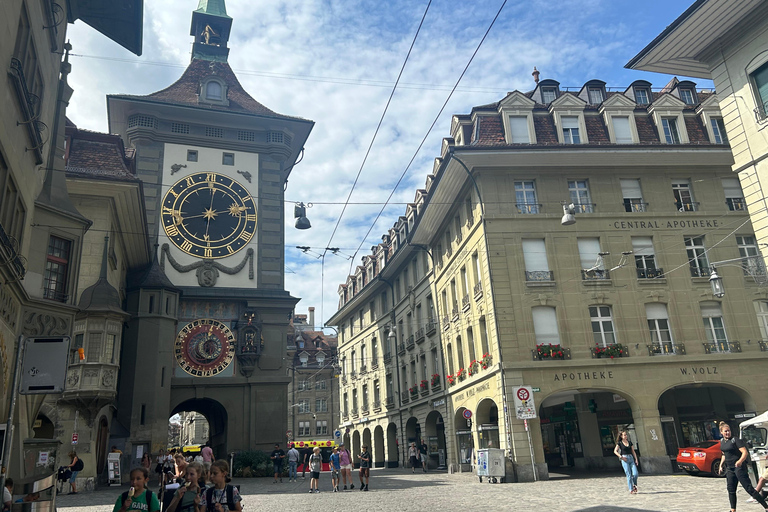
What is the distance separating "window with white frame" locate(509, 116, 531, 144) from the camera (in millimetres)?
28445

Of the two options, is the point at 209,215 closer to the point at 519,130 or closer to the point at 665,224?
the point at 519,130

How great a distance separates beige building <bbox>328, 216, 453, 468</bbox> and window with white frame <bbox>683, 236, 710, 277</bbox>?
14350 mm

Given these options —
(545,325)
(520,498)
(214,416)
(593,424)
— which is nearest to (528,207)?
(545,325)

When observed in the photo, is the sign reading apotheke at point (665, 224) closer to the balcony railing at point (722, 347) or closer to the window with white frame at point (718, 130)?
the window with white frame at point (718, 130)

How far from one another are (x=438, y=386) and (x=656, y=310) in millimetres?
13663

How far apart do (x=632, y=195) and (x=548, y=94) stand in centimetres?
705

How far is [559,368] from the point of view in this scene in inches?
1005

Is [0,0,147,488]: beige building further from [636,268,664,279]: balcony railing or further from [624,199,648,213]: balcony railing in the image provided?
[636,268,664,279]: balcony railing

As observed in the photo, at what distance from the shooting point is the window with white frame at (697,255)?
27.4 m

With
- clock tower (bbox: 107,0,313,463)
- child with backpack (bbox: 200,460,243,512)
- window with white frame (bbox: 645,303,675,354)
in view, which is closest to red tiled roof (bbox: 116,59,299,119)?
clock tower (bbox: 107,0,313,463)

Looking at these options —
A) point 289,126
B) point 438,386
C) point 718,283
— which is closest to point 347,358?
point 438,386

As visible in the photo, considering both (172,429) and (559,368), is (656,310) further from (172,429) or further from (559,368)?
(172,429)

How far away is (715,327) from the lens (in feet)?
88.1

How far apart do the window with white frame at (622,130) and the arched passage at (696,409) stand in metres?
11.5
